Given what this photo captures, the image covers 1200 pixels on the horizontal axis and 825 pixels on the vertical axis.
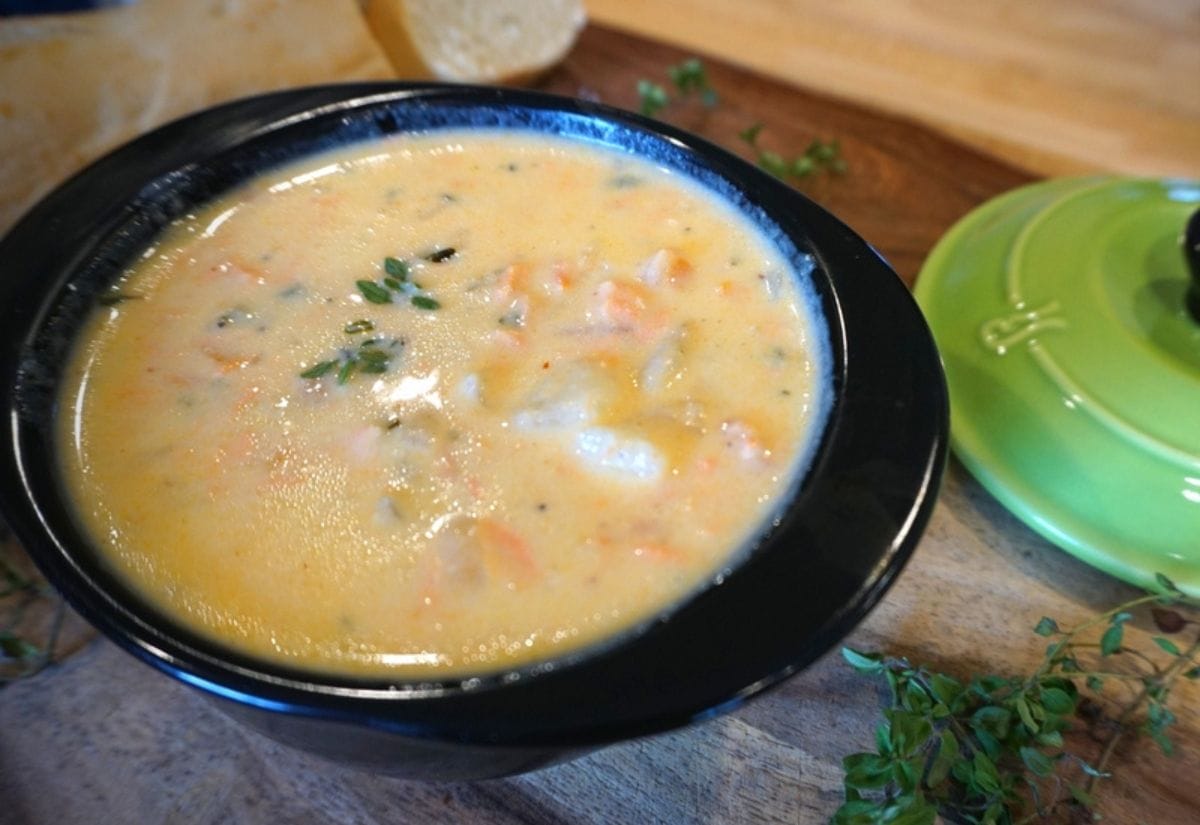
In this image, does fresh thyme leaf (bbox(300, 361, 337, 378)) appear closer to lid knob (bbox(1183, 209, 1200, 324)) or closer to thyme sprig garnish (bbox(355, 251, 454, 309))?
thyme sprig garnish (bbox(355, 251, 454, 309))

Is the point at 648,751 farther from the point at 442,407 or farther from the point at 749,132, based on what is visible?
the point at 749,132

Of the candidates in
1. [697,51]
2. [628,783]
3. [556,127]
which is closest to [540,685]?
[628,783]

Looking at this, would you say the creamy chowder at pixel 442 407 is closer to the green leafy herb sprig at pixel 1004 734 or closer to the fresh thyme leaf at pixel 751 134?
the green leafy herb sprig at pixel 1004 734

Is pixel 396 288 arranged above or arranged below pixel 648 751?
above

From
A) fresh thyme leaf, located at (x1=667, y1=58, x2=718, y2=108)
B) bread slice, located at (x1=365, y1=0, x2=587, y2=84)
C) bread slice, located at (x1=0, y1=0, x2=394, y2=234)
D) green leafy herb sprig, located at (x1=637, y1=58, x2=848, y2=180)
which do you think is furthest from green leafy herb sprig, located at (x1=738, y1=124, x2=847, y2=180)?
bread slice, located at (x1=0, y1=0, x2=394, y2=234)

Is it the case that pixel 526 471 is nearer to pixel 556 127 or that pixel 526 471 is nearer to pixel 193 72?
pixel 556 127

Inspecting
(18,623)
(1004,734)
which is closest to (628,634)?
(1004,734)

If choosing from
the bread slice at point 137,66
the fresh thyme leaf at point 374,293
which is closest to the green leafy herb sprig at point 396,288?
the fresh thyme leaf at point 374,293
